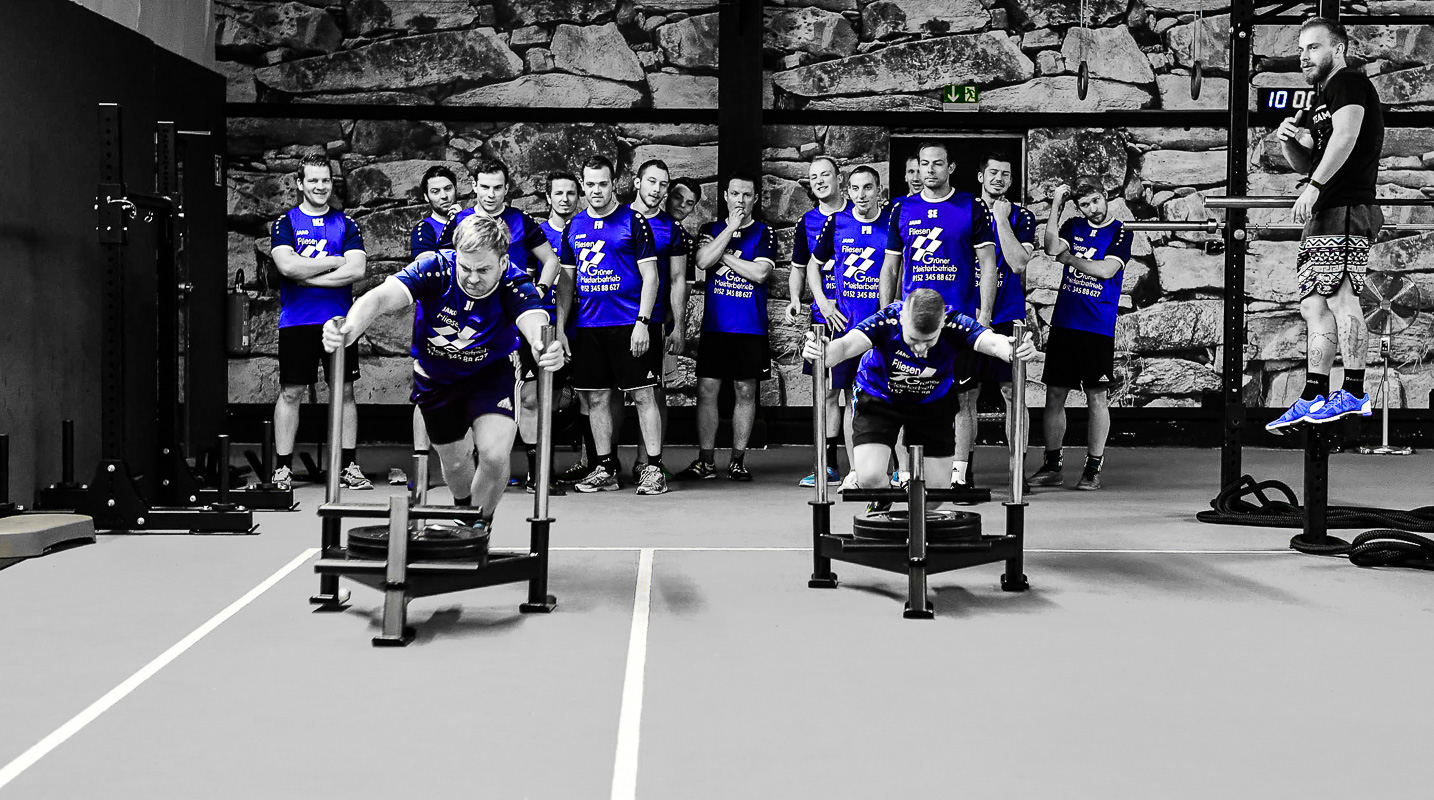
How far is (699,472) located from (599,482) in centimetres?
88

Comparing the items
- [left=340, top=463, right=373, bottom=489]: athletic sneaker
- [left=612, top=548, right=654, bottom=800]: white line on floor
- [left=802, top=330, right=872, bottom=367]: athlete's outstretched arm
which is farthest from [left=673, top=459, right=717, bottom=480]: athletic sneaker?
[left=612, top=548, right=654, bottom=800]: white line on floor

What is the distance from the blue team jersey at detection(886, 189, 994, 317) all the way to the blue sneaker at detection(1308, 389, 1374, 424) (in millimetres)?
2013

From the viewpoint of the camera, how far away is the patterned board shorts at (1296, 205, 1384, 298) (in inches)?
223

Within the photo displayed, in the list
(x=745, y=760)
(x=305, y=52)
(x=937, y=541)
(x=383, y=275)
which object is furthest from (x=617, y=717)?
(x=305, y=52)

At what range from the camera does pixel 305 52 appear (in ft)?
34.2

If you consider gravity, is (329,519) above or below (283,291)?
below

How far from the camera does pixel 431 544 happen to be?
429 centimetres

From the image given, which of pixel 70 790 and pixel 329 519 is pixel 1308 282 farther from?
pixel 70 790

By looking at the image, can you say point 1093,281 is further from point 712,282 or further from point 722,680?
point 722,680

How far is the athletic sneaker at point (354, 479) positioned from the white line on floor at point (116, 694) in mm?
2831

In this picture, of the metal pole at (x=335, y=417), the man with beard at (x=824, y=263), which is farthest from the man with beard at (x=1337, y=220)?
the metal pole at (x=335, y=417)

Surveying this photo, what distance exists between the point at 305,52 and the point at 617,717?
8525 mm

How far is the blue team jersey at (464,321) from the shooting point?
4961mm

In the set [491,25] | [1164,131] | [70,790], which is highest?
[491,25]
